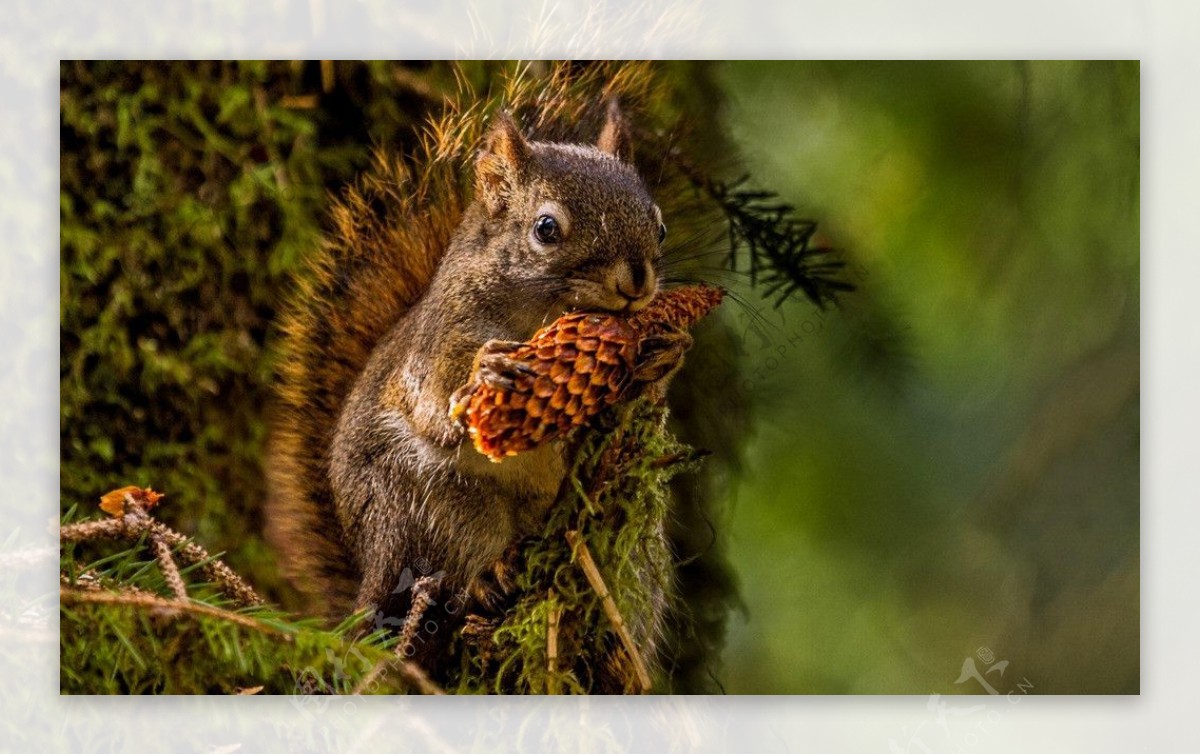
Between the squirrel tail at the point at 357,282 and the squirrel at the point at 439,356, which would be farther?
the squirrel tail at the point at 357,282

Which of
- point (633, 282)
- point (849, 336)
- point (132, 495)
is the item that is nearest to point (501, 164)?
point (633, 282)

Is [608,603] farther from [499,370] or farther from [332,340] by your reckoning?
[332,340]

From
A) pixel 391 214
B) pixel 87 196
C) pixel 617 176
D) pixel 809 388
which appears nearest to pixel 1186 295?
pixel 809 388

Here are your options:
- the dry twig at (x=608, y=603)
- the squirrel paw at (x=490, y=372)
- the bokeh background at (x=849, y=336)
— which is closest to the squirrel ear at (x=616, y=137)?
the bokeh background at (x=849, y=336)

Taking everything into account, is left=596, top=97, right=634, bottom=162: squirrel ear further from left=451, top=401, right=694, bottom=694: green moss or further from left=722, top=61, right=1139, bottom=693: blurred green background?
left=451, top=401, right=694, bottom=694: green moss

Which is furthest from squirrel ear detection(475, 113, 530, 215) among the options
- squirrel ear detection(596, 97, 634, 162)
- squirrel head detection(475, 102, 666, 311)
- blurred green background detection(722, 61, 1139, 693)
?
blurred green background detection(722, 61, 1139, 693)

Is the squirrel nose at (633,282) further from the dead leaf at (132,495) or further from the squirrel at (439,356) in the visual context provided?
the dead leaf at (132,495)
